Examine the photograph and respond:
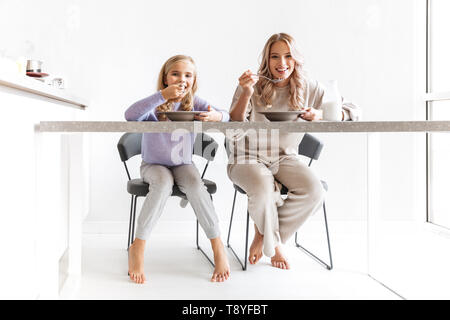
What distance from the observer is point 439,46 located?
2811 mm

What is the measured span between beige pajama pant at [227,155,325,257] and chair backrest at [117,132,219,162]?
1.47ft

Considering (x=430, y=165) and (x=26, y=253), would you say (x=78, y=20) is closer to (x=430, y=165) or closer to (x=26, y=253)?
(x=26, y=253)

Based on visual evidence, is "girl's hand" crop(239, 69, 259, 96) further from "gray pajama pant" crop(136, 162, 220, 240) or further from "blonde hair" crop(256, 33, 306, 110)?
"gray pajama pant" crop(136, 162, 220, 240)

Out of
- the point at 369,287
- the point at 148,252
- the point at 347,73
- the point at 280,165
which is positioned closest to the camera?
the point at 369,287

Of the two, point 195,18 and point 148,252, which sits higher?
point 195,18

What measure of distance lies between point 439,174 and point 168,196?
6.38 feet

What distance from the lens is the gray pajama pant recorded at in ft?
6.01

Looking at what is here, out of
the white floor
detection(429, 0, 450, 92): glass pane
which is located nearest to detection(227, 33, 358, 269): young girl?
the white floor

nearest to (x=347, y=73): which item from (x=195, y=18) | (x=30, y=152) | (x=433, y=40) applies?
(x=433, y=40)

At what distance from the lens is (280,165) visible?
1.95 metres

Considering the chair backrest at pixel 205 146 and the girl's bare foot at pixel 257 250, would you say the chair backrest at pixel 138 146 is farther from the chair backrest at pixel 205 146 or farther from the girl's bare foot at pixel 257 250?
the girl's bare foot at pixel 257 250

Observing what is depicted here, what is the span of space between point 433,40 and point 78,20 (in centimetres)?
228

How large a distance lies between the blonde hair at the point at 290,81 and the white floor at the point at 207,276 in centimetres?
77

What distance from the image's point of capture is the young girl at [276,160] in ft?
5.81
